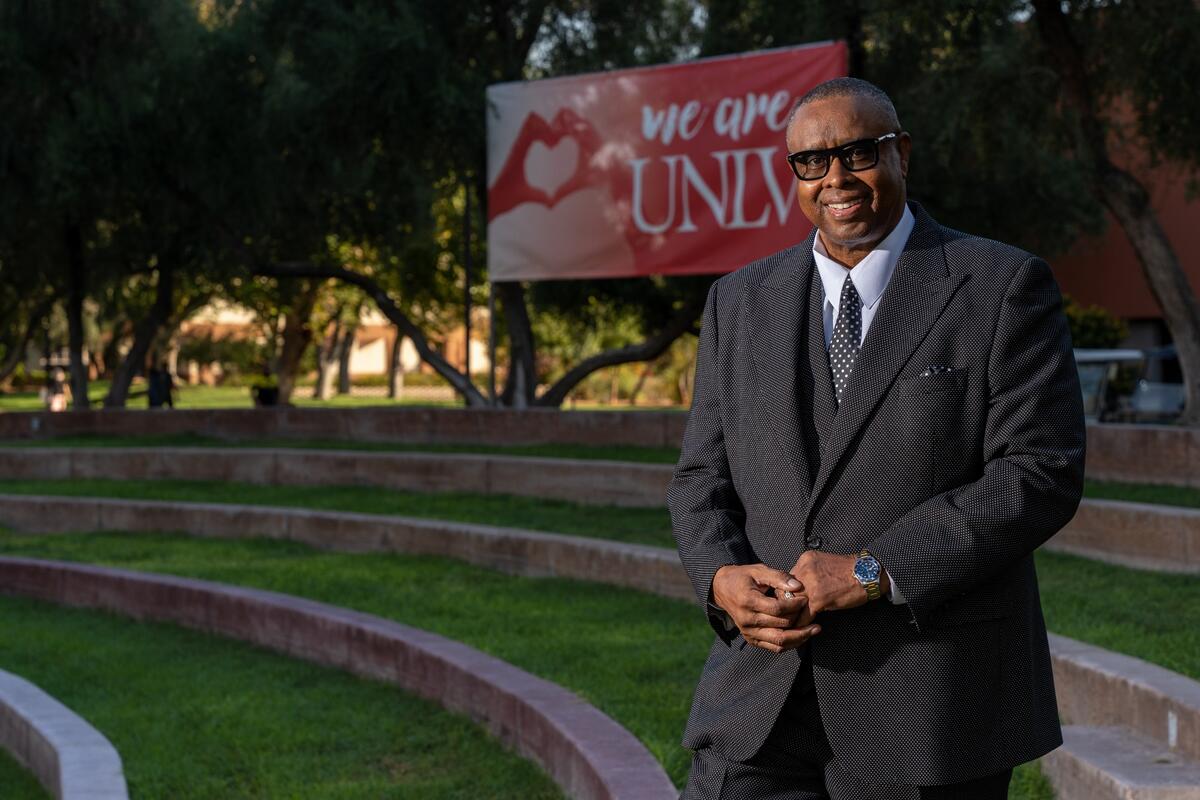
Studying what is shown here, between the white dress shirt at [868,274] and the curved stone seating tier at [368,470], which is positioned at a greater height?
the white dress shirt at [868,274]

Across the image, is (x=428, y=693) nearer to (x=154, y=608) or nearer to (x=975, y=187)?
(x=154, y=608)

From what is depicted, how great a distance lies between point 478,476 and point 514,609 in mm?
5090

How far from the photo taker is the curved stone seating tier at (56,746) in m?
5.36

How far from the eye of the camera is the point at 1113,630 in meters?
6.74

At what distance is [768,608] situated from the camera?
2475 mm

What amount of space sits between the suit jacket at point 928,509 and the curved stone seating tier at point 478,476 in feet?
20.5

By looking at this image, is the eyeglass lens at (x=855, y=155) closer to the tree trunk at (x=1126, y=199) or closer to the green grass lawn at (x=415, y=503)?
the green grass lawn at (x=415, y=503)

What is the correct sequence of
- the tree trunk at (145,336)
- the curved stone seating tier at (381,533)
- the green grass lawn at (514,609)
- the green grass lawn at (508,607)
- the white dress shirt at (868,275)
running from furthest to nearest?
1. the tree trunk at (145,336)
2. the curved stone seating tier at (381,533)
3. the green grass lawn at (508,607)
4. the green grass lawn at (514,609)
5. the white dress shirt at (868,275)

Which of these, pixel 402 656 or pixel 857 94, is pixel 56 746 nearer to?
pixel 402 656

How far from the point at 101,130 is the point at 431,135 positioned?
4.82 meters

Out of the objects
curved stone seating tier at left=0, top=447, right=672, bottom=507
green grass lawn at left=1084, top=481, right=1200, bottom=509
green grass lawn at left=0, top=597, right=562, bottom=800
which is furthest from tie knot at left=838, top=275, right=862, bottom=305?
curved stone seating tier at left=0, top=447, right=672, bottom=507

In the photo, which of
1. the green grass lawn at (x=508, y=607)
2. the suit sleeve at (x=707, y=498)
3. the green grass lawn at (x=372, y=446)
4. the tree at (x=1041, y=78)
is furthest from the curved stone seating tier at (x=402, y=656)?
the tree at (x=1041, y=78)

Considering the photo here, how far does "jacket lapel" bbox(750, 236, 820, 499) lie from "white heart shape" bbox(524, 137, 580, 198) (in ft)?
49.6

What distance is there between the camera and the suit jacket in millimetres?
2469
